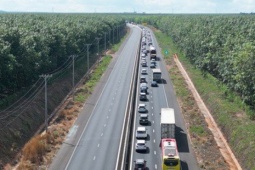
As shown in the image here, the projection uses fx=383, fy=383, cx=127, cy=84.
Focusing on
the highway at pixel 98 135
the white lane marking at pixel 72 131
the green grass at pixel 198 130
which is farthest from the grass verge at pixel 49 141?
the green grass at pixel 198 130

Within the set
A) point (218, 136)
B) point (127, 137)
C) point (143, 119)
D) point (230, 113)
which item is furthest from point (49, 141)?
point (230, 113)

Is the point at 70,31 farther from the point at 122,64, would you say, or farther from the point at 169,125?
the point at 169,125

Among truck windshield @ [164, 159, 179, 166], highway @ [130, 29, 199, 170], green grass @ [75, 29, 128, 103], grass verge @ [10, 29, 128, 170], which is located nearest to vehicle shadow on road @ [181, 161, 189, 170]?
highway @ [130, 29, 199, 170]

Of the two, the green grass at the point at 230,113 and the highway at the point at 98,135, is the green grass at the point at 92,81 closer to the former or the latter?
the highway at the point at 98,135

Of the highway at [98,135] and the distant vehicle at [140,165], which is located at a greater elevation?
the distant vehicle at [140,165]

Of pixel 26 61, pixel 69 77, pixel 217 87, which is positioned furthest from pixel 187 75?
pixel 26 61

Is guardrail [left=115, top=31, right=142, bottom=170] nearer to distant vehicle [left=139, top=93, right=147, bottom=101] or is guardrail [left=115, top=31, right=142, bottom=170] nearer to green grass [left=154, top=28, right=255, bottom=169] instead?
distant vehicle [left=139, top=93, right=147, bottom=101]
